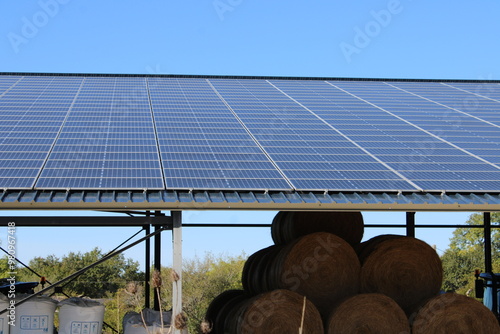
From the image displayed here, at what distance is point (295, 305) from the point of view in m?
10.5

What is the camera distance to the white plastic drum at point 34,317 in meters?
11.3

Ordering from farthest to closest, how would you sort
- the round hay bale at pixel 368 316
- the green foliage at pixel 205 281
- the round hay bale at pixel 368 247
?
the green foliage at pixel 205 281 → the round hay bale at pixel 368 247 → the round hay bale at pixel 368 316

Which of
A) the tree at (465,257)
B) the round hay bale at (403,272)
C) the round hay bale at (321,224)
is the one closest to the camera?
the round hay bale at (403,272)

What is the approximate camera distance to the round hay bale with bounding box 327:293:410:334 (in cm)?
1057

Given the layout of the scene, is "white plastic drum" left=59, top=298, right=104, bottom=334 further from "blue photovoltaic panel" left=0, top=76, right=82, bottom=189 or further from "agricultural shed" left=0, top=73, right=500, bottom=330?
"blue photovoltaic panel" left=0, top=76, right=82, bottom=189

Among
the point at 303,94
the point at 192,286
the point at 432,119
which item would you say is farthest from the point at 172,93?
the point at 192,286

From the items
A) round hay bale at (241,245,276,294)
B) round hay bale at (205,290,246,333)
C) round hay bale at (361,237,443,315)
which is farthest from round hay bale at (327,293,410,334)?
round hay bale at (205,290,246,333)

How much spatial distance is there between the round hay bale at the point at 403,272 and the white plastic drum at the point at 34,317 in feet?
16.0

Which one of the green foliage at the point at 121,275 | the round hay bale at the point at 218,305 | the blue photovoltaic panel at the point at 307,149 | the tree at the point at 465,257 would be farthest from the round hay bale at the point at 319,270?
the tree at the point at 465,257

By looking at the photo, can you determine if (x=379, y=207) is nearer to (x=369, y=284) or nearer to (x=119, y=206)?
(x=369, y=284)

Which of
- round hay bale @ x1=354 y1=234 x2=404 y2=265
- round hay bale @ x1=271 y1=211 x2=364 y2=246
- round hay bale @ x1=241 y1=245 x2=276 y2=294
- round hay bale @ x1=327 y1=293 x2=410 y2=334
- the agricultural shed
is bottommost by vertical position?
round hay bale @ x1=327 y1=293 x2=410 y2=334

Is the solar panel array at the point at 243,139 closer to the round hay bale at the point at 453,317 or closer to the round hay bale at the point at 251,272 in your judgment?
the round hay bale at the point at 453,317

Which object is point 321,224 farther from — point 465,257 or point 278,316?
point 465,257

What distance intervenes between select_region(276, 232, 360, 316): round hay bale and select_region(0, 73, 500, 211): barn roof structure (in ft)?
3.57
